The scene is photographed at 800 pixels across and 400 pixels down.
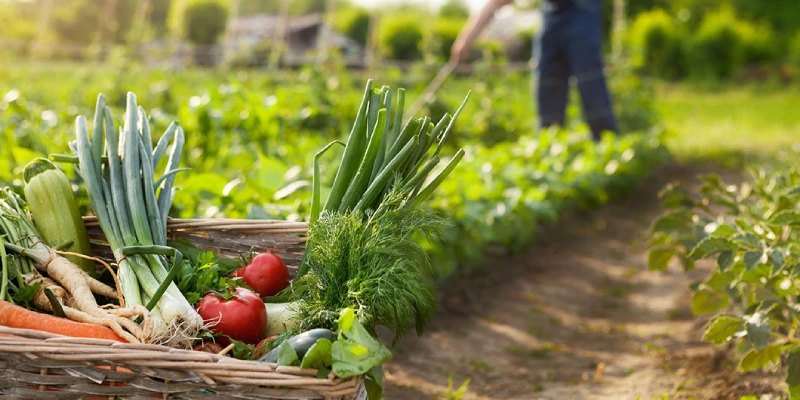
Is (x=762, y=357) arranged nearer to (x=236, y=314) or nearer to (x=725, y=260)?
(x=725, y=260)

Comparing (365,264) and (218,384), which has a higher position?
(365,264)

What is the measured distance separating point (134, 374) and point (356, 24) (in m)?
23.0

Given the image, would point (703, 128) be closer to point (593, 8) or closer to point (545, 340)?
point (593, 8)

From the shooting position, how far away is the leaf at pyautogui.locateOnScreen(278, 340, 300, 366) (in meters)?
1.45

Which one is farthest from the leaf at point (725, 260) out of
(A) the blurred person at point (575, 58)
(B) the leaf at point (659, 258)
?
(A) the blurred person at point (575, 58)

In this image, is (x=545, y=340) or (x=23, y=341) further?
(x=545, y=340)

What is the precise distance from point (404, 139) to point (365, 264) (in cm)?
34

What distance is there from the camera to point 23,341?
1.43 m

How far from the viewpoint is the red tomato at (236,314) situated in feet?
5.72

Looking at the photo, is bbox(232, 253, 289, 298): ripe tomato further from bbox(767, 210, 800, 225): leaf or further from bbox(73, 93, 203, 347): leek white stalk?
bbox(767, 210, 800, 225): leaf

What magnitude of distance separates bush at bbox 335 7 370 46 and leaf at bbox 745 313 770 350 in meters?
22.1

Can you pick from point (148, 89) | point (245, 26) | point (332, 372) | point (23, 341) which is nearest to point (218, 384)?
point (332, 372)

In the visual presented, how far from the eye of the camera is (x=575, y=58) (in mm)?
6035

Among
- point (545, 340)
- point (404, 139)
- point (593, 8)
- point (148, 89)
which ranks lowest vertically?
point (545, 340)
